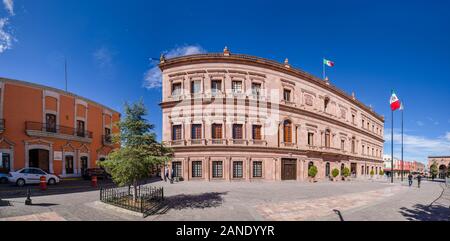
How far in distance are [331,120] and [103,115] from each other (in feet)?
104

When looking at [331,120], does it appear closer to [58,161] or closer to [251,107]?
[251,107]

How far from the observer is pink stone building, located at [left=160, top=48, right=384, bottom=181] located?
904 inches

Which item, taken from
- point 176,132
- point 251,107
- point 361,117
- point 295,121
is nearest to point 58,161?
point 176,132

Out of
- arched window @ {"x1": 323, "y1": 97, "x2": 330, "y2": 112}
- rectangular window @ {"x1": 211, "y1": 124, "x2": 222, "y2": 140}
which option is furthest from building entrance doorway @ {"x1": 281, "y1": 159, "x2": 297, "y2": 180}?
arched window @ {"x1": 323, "y1": 97, "x2": 330, "y2": 112}

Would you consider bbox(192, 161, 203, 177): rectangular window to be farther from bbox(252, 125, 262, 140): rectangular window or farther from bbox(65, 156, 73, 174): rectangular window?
bbox(65, 156, 73, 174): rectangular window

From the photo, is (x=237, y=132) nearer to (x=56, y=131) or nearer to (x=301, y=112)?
(x=301, y=112)

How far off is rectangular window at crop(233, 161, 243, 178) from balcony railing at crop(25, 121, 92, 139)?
18271mm

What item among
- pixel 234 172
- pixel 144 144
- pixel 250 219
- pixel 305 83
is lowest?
pixel 234 172

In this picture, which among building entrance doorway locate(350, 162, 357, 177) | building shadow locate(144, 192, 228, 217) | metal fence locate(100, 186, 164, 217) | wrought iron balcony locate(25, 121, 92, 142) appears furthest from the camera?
building entrance doorway locate(350, 162, 357, 177)

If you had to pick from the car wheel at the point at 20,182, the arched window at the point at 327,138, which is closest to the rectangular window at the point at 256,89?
the arched window at the point at 327,138

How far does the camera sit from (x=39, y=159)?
22.0 m

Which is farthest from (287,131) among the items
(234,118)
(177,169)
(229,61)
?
(177,169)

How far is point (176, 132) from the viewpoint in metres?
23.9

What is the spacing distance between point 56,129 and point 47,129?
0.92 meters
